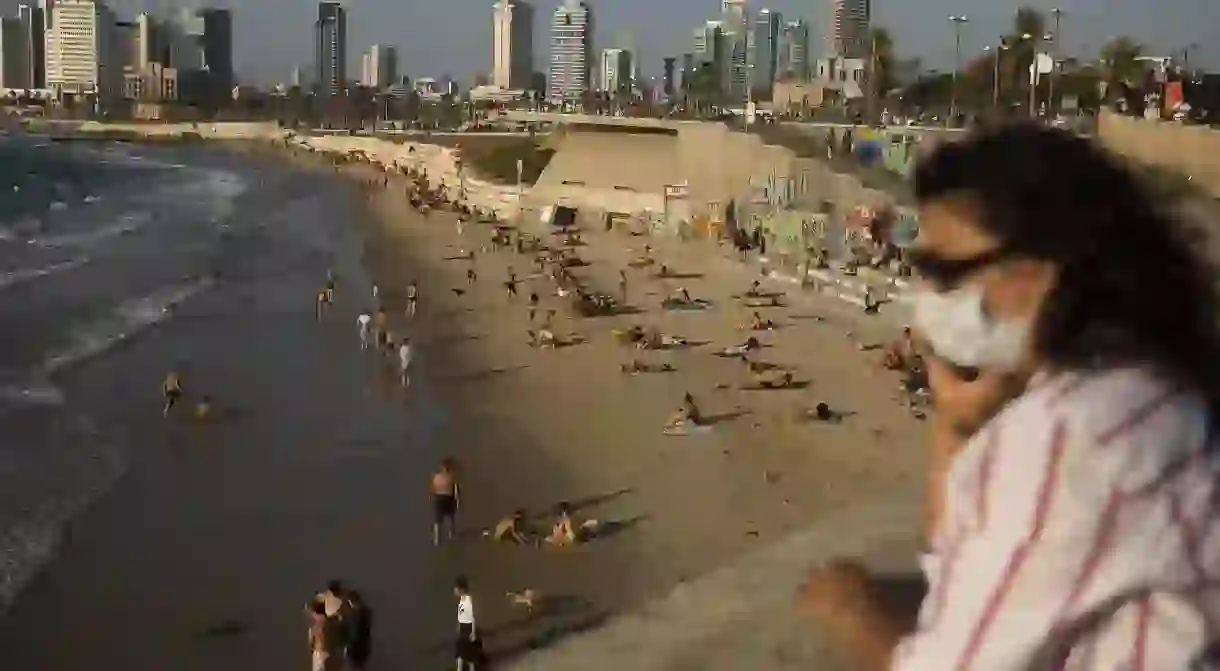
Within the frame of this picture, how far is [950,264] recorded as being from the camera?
1098 millimetres

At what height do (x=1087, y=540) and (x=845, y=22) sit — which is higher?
(x=845, y=22)

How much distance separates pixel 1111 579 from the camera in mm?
955

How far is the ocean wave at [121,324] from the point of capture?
23.2m

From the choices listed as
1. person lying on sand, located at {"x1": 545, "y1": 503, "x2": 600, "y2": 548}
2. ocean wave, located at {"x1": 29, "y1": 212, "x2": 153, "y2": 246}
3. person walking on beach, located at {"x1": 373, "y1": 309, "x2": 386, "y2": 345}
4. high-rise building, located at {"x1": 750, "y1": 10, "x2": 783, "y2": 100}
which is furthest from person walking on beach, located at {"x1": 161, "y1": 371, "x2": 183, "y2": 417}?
high-rise building, located at {"x1": 750, "y1": 10, "x2": 783, "y2": 100}

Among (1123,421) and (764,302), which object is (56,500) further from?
(764,302)

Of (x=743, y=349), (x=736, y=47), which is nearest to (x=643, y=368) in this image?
(x=743, y=349)

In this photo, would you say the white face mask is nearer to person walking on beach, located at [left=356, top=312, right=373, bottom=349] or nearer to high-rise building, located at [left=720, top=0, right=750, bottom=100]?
person walking on beach, located at [left=356, top=312, right=373, bottom=349]

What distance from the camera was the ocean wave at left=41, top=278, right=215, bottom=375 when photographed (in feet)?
76.0

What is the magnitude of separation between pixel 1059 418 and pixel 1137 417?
0.21 ft

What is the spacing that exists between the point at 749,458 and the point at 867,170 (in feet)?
62.7

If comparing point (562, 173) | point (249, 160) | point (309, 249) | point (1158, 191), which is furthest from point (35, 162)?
point (1158, 191)

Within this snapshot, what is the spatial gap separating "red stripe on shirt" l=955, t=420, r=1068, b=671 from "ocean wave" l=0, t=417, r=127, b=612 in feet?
38.5

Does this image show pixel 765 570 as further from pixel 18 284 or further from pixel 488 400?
pixel 18 284

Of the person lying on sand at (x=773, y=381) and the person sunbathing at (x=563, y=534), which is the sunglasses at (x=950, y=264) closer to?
the person sunbathing at (x=563, y=534)
